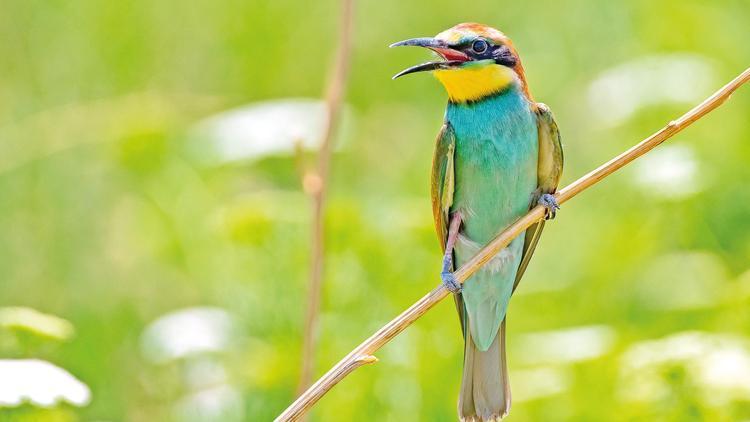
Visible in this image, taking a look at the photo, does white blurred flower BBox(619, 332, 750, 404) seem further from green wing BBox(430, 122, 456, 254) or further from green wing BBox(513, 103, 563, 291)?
green wing BBox(430, 122, 456, 254)

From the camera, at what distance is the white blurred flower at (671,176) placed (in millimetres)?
3209

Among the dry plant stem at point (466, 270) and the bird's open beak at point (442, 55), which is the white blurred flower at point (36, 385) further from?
the bird's open beak at point (442, 55)

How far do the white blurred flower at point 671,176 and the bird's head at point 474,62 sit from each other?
0.89 metres

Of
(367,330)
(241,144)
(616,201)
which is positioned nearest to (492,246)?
(367,330)

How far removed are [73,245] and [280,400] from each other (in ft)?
4.21

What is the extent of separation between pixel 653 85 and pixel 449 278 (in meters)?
1.85

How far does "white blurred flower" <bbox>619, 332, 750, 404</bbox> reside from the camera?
2.23 meters

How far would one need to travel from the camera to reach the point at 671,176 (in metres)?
3.24

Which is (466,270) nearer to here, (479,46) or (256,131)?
(479,46)

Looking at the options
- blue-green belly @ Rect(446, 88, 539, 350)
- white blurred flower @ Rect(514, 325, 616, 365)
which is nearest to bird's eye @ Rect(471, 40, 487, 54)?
blue-green belly @ Rect(446, 88, 539, 350)

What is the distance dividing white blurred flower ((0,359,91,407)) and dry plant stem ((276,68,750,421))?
30cm

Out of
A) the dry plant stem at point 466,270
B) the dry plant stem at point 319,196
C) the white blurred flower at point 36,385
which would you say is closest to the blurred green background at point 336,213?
the white blurred flower at point 36,385

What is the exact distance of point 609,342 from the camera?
287 cm

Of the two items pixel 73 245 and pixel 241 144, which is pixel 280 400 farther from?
pixel 73 245
